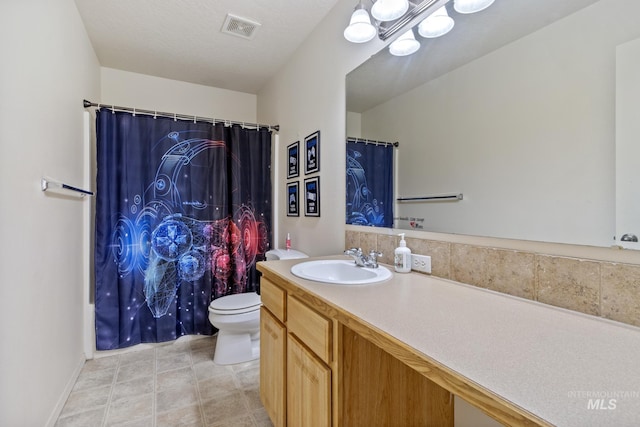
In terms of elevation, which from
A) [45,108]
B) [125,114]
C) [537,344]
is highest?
[125,114]

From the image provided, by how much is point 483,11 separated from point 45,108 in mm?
2008

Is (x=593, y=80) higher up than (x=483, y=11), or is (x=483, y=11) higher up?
(x=483, y=11)

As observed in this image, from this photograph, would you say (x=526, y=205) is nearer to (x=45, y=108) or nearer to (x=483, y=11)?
(x=483, y=11)

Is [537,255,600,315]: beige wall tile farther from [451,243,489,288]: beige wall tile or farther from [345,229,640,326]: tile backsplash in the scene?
[451,243,489,288]: beige wall tile

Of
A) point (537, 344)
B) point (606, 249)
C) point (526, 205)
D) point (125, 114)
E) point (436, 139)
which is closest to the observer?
point (537, 344)

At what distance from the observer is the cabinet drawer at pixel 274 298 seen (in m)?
1.30

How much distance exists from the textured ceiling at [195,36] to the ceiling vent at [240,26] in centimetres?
3

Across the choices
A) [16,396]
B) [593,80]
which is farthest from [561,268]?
[16,396]

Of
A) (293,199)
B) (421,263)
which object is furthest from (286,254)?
(421,263)

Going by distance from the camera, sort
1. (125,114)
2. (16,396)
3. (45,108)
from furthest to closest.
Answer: (125,114) → (45,108) → (16,396)

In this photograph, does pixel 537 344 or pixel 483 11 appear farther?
pixel 483 11

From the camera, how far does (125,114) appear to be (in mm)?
2311

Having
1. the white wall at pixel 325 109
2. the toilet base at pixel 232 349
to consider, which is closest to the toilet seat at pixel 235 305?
the toilet base at pixel 232 349

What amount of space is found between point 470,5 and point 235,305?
7.07ft
